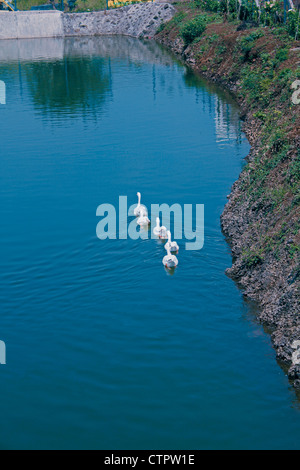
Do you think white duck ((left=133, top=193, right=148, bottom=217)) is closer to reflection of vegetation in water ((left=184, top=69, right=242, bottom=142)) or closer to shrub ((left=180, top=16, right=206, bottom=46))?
reflection of vegetation in water ((left=184, top=69, right=242, bottom=142))

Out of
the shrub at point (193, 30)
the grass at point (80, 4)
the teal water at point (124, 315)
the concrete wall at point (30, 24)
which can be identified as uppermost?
the grass at point (80, 4)

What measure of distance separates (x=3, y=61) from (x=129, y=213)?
53576 millimetres

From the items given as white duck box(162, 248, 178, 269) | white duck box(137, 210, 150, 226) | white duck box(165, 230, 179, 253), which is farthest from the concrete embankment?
white duck box(162, 248, 178, 269)

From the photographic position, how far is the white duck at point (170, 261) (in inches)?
890

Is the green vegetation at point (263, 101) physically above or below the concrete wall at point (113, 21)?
below

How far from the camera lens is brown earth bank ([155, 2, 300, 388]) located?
19078mm

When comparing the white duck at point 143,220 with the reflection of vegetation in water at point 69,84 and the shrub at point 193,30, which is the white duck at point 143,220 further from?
the shrub at point 193,30

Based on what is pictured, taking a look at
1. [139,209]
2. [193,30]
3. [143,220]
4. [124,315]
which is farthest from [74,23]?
[124,315]

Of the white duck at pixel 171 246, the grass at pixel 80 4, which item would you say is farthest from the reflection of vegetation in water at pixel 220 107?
the grass at pixel 80 4

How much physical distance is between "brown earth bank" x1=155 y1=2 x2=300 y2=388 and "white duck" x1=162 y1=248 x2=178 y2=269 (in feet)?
6.57

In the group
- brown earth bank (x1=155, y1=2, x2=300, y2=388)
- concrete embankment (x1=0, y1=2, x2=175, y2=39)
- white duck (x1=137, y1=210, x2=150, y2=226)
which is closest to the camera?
brown earth bank (x1=155, y1=2, x2=300, y2=388)

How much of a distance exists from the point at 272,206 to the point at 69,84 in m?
39.9

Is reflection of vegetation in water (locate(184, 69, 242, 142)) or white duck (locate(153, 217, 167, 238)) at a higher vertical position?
reflection of vegetation in water (locate(184, 69, 242, 142))

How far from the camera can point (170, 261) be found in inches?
892
